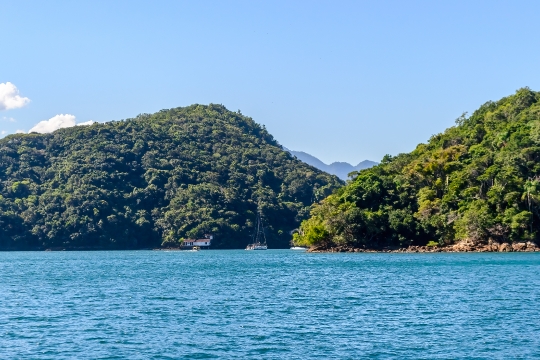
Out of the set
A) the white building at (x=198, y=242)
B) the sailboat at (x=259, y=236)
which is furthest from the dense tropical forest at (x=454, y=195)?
the sailboat at (x=259, y=236)

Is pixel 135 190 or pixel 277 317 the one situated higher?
pixel 135 190

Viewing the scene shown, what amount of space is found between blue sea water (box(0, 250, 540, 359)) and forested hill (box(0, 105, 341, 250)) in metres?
84.2

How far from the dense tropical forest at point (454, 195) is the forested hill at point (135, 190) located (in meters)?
38.1

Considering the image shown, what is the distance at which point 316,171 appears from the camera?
7338 inches

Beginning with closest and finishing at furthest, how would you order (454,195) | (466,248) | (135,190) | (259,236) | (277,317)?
(277,317), (466,248), (454,195), (135,190), (259,236)

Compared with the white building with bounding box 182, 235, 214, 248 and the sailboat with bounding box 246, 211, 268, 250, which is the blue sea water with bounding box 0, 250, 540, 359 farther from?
the sailboat with bounding box 246, 211, 268, 250

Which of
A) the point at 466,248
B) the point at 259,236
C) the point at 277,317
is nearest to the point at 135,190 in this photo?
the point at 259,236

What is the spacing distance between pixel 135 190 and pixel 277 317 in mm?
116316

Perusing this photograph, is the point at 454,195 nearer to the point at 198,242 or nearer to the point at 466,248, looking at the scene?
the point at 466,248

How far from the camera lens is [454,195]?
9425 cm

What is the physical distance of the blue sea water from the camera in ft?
80.7

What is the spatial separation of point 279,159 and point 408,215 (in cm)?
9331

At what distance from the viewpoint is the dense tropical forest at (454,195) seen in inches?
3403

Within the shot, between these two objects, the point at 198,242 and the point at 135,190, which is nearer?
the point at 198,242
